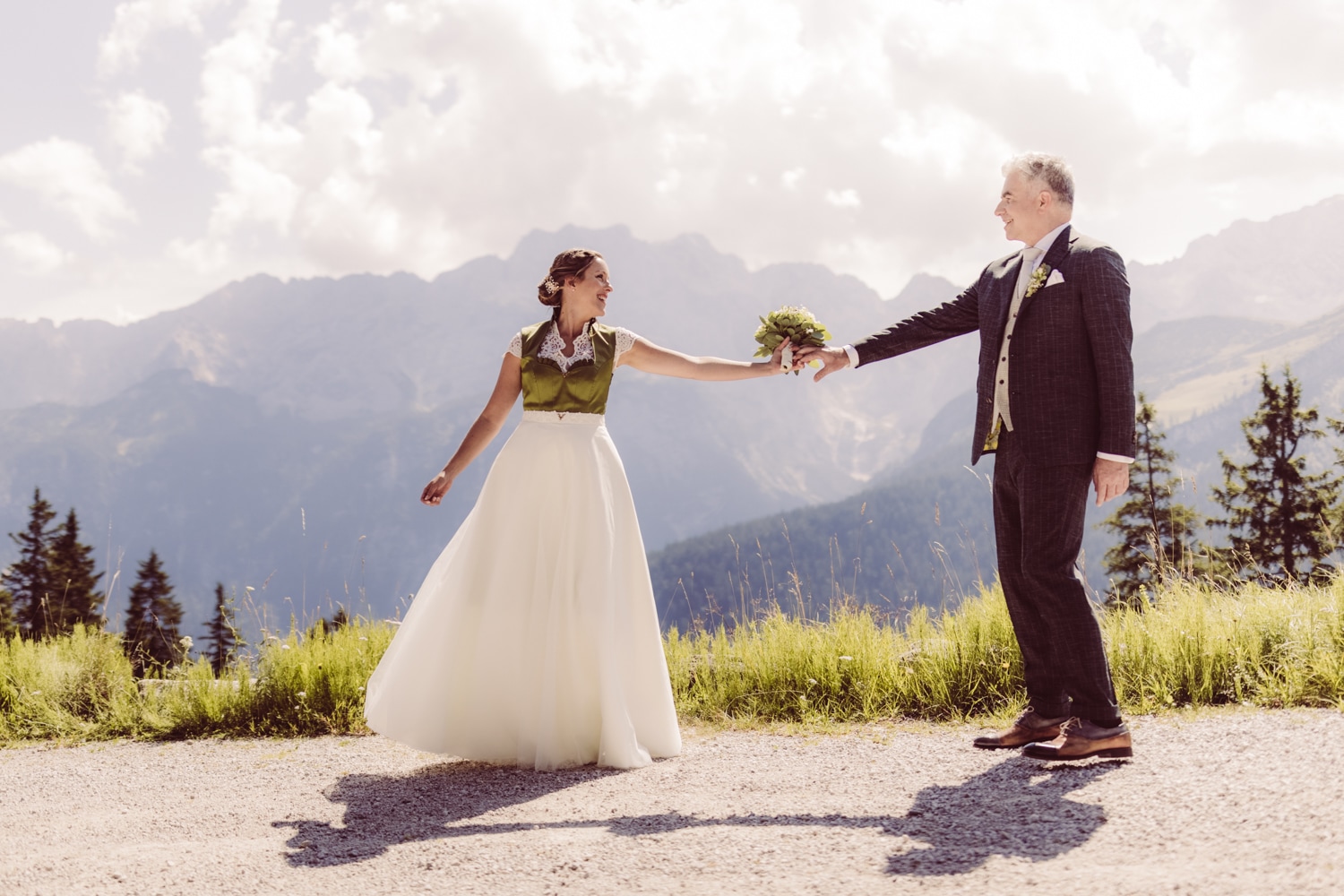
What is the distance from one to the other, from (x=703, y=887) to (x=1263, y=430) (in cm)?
4005

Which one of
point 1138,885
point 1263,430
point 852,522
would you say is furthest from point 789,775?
point 852,522

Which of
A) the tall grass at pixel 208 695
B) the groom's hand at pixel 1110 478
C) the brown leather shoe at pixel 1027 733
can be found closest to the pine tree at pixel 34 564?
the tall grass at pixel 208 695

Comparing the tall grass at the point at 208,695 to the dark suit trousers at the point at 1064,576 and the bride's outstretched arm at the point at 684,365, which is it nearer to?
the bride's outstretched arm at the point at 684,365

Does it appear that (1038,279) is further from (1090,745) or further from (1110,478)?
(1090,745)

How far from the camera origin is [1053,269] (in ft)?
14.5

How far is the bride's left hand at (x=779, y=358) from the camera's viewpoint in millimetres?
5781

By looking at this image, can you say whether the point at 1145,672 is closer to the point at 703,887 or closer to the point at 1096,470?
the point at 1096,470

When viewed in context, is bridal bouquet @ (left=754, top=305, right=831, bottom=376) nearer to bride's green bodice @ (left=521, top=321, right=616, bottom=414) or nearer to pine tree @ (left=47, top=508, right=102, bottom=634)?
bride's green bodice @ (left=521, top=321, right=616, bottom=414)

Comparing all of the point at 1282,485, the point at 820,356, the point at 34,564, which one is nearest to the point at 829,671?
the point at 820,356

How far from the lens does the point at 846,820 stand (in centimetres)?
369

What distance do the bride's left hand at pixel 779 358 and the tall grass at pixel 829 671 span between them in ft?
5.83

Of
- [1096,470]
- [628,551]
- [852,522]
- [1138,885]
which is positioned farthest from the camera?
[852,522]

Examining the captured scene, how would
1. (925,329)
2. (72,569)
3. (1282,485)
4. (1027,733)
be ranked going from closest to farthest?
(1027,733) < (925,329) < (1282,485) < (72,569)

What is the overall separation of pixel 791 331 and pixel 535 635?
2.42 meters
